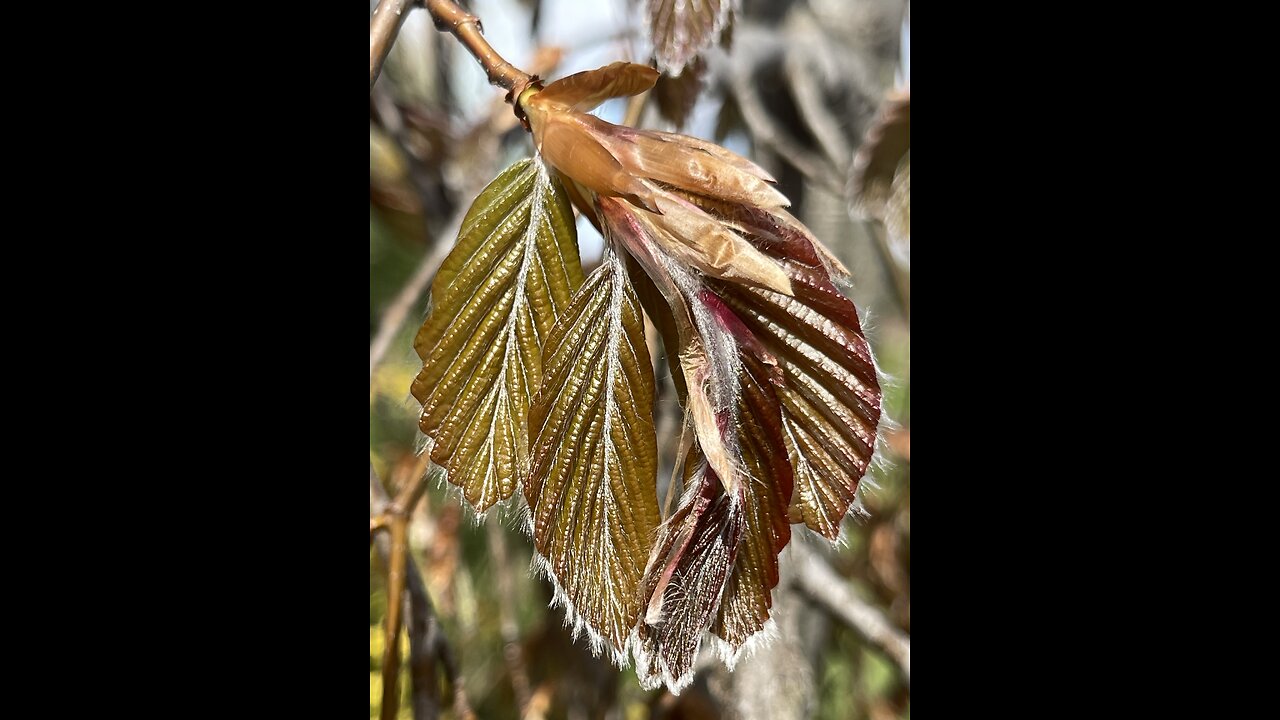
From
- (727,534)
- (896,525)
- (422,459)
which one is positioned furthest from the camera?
(896,525)

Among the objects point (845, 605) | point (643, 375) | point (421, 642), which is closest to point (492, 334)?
point (643, 375)

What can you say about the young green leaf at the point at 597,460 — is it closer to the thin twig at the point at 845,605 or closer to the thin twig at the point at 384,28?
the thin twig at the point at 384,28

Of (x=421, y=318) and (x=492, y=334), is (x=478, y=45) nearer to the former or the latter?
(x=492, y=334)

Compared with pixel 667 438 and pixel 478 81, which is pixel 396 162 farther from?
pixel 667 438

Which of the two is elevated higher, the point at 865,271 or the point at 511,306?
the point at 865,271

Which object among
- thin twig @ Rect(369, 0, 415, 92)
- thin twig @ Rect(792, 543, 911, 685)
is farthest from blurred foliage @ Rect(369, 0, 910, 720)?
thin twig @ Rect(369, 0, 415, 92)
